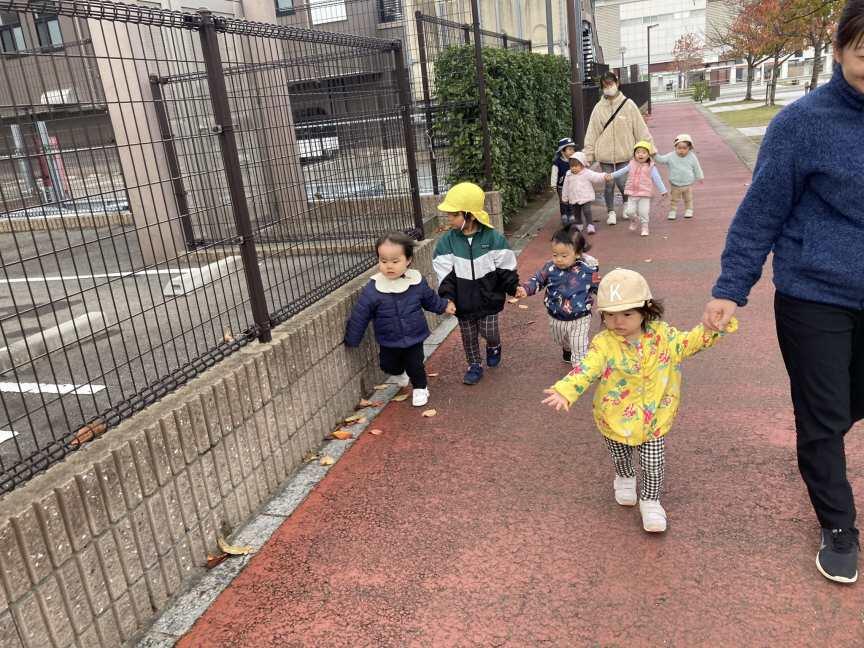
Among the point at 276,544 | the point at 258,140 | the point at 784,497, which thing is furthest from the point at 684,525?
the point at 258,140

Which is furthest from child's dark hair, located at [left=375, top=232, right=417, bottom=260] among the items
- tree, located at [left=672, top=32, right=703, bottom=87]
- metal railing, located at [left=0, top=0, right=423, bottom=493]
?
tree, located at [left=672, top=32, right=703, bottom=87]

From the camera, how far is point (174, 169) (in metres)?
4.79

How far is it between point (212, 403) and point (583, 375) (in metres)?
1.66

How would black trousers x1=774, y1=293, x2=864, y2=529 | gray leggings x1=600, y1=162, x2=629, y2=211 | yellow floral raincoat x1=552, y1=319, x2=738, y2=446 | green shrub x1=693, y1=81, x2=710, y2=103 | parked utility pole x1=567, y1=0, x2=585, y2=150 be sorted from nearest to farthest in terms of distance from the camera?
black trousers x1=774, y1=293, x2=864, y2=529
yellow floral raincoat x1=552, y1=319, x2=738, y2=446
gray leggings x1=600, y1=162, x2=629, y2=211
parked utility pole x1=567, y1=0, x2=585, y2=150
green shrub x1=693, y1=81, x2=710, y2=103

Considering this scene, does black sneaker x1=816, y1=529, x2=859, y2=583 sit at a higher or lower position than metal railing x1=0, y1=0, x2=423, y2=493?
lower

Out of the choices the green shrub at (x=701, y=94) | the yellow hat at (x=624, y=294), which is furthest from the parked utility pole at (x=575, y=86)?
the green shrub at (x=701, y=94)

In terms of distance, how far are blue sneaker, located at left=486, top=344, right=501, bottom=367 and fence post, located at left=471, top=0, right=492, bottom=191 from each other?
389cm

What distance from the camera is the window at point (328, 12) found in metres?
12.2

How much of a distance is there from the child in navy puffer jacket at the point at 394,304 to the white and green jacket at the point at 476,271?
0.30 meters

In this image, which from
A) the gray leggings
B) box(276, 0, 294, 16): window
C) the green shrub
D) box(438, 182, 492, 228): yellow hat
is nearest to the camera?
box(438, 182, 492, 228): yellow hat

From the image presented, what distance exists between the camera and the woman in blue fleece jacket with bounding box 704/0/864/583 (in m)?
2.36

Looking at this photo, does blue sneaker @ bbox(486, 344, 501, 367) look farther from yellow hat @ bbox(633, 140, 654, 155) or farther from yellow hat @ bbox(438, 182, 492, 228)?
yellow hat @ bbox(633, 140, 654, 155)

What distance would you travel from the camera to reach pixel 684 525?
10.5 ft

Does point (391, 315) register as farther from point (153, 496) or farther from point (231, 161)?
point (153, 496)
